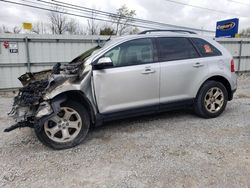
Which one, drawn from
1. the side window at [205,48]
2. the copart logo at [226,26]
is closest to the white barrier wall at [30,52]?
the side window at [205,48]

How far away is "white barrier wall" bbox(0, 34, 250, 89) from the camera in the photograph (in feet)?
26.5

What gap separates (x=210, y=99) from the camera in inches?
169

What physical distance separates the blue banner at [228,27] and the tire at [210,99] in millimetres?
13668

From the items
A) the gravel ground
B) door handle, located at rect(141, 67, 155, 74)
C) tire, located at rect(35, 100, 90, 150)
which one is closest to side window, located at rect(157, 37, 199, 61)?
door handle, located at rect(141, 67, 155, 74)

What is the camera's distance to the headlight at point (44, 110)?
2924 millimetres

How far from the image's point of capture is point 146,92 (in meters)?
3.66

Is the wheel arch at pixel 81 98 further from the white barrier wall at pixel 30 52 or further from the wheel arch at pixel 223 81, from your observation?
the white barrier wall at pixel 30 52

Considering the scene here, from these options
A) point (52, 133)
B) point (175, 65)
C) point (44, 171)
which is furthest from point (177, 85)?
point (44, 171)

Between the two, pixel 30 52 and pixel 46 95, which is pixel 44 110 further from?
pixel 30 52

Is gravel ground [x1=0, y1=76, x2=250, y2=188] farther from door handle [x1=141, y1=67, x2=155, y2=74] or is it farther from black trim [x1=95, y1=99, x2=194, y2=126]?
door handle [x1=141, y1=67, x2=155, y2=74]

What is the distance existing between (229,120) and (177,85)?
4.61 ft

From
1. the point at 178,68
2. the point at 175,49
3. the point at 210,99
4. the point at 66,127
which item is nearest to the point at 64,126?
the point at 66,127

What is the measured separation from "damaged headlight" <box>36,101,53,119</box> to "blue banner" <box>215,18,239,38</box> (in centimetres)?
1643

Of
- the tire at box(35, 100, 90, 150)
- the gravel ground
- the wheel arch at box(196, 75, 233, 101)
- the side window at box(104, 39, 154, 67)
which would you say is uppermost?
the side window at box(104, 39, 154, 67)
